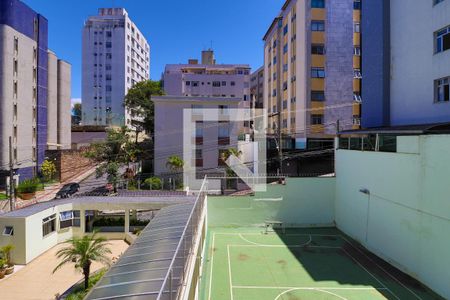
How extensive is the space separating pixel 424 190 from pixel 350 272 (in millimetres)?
4568

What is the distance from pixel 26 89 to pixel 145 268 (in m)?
34.8

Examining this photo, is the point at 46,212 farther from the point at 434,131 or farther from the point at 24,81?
the point at 24,81

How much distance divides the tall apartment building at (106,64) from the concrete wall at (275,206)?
4947 centimetres

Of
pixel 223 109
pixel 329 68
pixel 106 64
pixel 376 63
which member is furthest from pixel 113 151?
pixel 106 64

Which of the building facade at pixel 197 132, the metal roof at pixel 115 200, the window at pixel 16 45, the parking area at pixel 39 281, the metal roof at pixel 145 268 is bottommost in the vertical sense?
the parking area at pixel 39 281

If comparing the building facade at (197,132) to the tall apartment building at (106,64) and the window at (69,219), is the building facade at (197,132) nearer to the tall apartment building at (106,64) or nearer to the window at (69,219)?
the window at (69,219)

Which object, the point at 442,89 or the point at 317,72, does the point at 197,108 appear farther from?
the point at 442,89

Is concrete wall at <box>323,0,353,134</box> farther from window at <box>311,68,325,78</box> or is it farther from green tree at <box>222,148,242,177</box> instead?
green tree at <box>222,148,242,177</box>

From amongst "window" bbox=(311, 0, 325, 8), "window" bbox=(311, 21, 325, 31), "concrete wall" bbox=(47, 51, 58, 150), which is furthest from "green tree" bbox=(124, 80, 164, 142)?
"window" bbox=(311, 0, 325, 8)

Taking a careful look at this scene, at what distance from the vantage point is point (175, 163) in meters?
30.1

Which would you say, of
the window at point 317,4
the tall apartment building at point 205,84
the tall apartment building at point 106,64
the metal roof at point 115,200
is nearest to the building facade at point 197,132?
the metal roof at point 115,200

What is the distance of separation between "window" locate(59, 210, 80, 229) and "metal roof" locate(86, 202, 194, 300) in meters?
12.2

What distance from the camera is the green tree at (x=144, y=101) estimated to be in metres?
44.4

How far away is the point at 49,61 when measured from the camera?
41.1 meters
